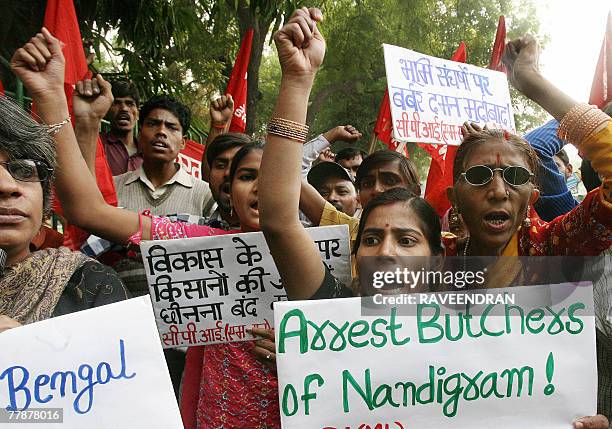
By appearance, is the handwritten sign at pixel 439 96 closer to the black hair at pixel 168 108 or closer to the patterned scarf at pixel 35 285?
the black hair at pixel 168 108

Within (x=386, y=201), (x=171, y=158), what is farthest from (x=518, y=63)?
(x=171, y=158)

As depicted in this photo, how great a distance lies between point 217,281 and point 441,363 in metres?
0.73

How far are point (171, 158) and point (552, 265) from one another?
8.45 feet

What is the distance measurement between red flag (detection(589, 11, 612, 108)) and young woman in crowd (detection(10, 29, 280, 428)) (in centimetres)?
173

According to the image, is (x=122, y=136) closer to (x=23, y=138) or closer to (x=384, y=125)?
(x=384, y=125)

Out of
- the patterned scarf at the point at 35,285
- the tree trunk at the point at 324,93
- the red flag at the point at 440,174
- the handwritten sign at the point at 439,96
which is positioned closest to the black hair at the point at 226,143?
the handwritten sign at the point at 439,96

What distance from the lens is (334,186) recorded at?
3908 mm

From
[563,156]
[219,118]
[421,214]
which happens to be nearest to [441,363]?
[421,214]

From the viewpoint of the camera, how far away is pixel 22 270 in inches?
68.9

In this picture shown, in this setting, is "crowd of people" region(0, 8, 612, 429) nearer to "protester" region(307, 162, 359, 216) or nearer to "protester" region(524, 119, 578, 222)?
"protester" region(524, 119, 578, 222)

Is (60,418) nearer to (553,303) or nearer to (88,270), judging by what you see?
(88,270)

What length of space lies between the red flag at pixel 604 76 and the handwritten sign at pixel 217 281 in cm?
171

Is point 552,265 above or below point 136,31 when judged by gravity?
below

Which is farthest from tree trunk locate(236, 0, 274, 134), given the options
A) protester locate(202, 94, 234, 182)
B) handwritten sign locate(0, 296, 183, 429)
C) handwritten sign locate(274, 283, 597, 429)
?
handwritten sign locate(0, 296, 183, 429)
